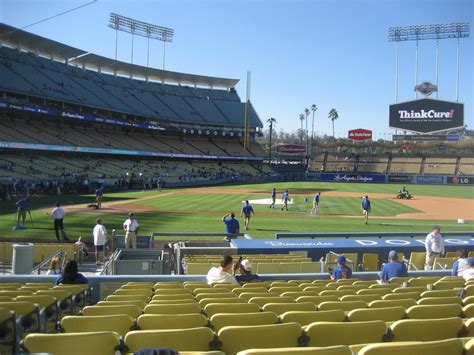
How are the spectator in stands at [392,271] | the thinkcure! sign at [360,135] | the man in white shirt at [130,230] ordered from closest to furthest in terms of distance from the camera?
A: 1. the spectator in stands at [392,271]
2. the man in white shirt at [130,230]
3. the thinkcure! sign at [360,135]

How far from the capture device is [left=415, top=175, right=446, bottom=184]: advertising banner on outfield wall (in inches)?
3223

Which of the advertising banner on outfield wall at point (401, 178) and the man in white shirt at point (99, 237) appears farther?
the advertising banner on outfield wall at point (401, 178)

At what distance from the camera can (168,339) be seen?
3.78m

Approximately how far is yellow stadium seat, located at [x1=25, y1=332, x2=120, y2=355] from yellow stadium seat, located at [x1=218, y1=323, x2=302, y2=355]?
95 centimetres

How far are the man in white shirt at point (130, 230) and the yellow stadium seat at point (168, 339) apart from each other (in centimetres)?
1293

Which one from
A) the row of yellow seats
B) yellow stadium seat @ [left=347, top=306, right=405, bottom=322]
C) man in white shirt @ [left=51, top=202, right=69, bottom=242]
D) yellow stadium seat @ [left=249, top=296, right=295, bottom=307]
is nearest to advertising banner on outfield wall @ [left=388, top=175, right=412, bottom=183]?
man in white shirt @ [left=51, top=202, right=69, bottom=242]

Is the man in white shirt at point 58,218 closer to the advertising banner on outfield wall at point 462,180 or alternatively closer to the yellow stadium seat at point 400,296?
the yellow stadium seat at point 400,296

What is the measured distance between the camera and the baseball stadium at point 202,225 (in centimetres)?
450

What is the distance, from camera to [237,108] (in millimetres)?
104250

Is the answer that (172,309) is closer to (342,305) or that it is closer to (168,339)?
(168,339)

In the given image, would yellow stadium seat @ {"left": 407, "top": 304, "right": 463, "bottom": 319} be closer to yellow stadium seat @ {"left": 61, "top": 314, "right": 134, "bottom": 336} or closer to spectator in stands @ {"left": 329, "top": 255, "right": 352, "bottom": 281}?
yellow stadium seat @ {"left": 61, "top": 314, "right": 134, "bottom": 336}

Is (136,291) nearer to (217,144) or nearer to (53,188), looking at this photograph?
(53,188)

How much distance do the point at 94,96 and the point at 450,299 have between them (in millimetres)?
72810

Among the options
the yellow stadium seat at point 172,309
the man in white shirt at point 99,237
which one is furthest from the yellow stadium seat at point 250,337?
the man in white shirt at point 99,237
